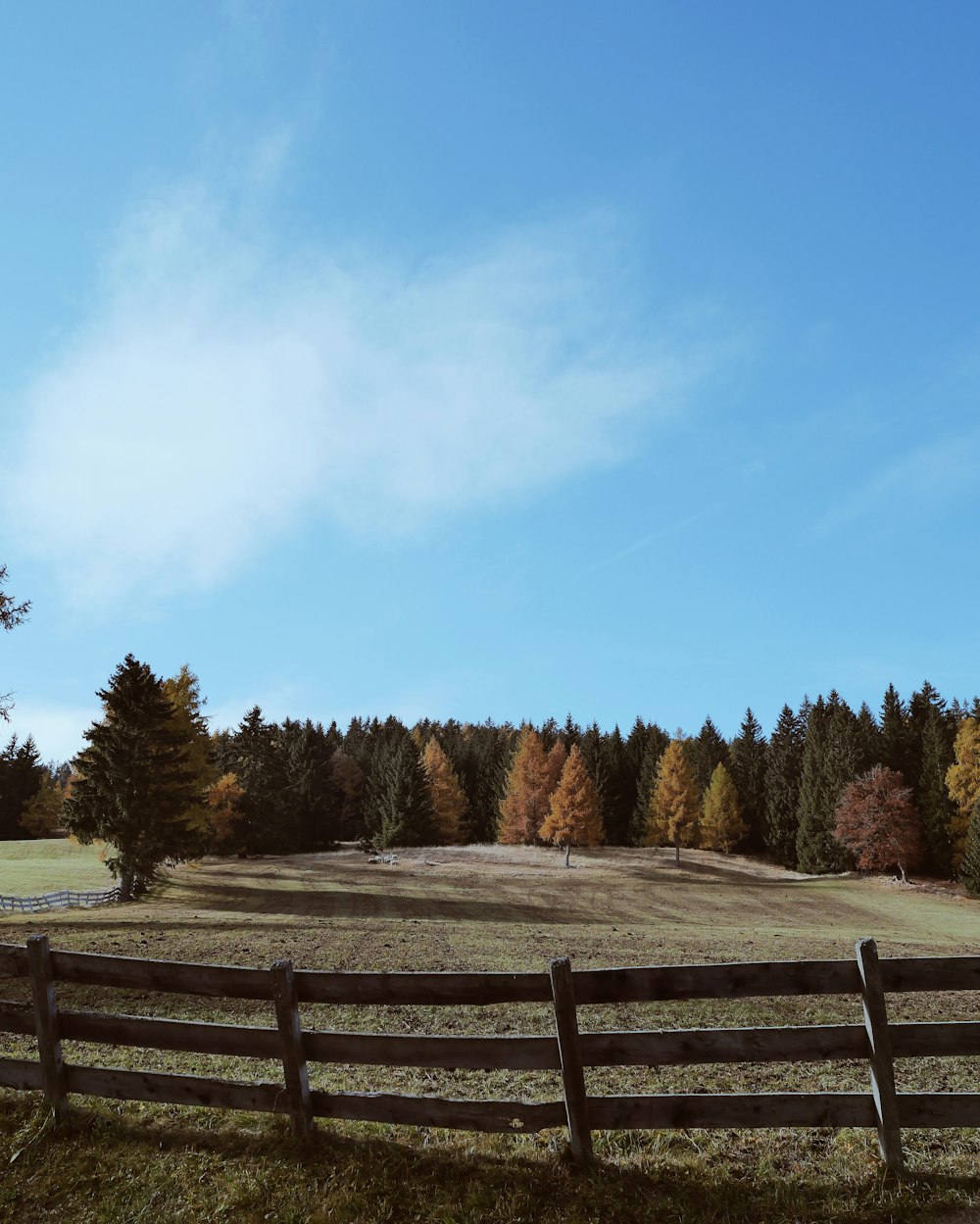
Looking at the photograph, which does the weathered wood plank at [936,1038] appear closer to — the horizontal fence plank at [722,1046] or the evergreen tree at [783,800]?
the horizontal fence plank at [722,1046]

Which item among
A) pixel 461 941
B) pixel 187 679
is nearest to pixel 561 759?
pixel 187 679

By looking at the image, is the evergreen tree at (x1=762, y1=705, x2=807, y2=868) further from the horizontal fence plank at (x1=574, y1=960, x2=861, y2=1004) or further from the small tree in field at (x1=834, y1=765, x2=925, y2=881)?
the horizontal fence plank at (x1=574, y1=960, x2=861, y2=1004)

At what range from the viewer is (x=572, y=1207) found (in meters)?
6.75

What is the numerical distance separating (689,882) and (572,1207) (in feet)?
198

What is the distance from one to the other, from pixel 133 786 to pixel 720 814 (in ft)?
237

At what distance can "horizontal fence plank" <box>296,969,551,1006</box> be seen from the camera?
758 centimetres

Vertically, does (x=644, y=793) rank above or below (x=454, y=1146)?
below

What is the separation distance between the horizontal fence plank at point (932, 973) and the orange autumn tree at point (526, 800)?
78879 mm

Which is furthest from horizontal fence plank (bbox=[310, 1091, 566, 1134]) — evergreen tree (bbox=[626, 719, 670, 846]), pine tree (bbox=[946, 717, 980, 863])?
evergreen tree (bbox=[626, 719, 670, 846])

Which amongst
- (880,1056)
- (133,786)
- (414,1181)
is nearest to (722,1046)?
(880,1056)

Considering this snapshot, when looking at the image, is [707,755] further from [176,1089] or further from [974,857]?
[176,1089]

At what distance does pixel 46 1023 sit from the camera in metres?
8.80

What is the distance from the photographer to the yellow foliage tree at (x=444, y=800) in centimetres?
9442

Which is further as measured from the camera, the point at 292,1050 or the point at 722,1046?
the point at 292,1050
